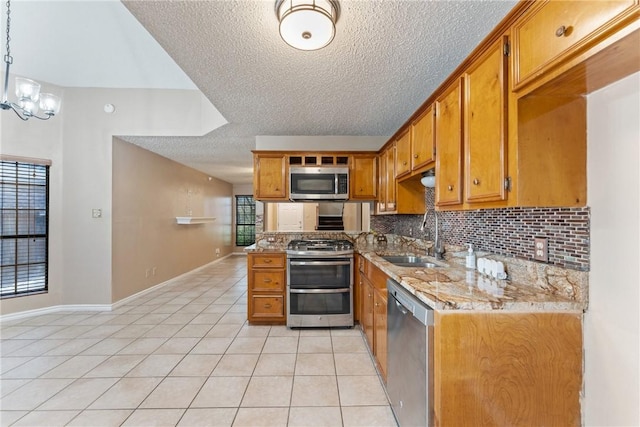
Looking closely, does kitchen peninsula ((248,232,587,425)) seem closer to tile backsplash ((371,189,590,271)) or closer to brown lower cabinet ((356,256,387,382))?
tile backsplash ((371,189,590,271))

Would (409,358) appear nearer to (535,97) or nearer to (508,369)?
(508,369)

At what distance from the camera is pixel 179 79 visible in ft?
11.4

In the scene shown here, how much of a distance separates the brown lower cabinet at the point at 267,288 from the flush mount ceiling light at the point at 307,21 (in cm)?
226

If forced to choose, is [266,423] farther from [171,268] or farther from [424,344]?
[171,268]

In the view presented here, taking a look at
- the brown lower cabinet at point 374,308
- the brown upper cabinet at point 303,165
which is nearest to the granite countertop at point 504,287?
the brown lower cabinet at point 374,308

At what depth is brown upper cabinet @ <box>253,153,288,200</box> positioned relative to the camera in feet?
11.1

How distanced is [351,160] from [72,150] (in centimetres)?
388

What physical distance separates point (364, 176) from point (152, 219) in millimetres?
3746

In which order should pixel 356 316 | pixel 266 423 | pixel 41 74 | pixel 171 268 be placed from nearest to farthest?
pixel 266 423
pixel 356 316
pixel 41 74
pixel 171 268

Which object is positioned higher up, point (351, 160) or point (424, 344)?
point (351, 160)

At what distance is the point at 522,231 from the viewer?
4.92 feet

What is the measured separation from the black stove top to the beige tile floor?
37.1 inches

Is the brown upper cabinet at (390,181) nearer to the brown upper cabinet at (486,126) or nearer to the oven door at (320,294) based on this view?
the oven door at (320,294)

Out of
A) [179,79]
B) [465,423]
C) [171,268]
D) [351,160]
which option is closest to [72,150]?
[179,79]
